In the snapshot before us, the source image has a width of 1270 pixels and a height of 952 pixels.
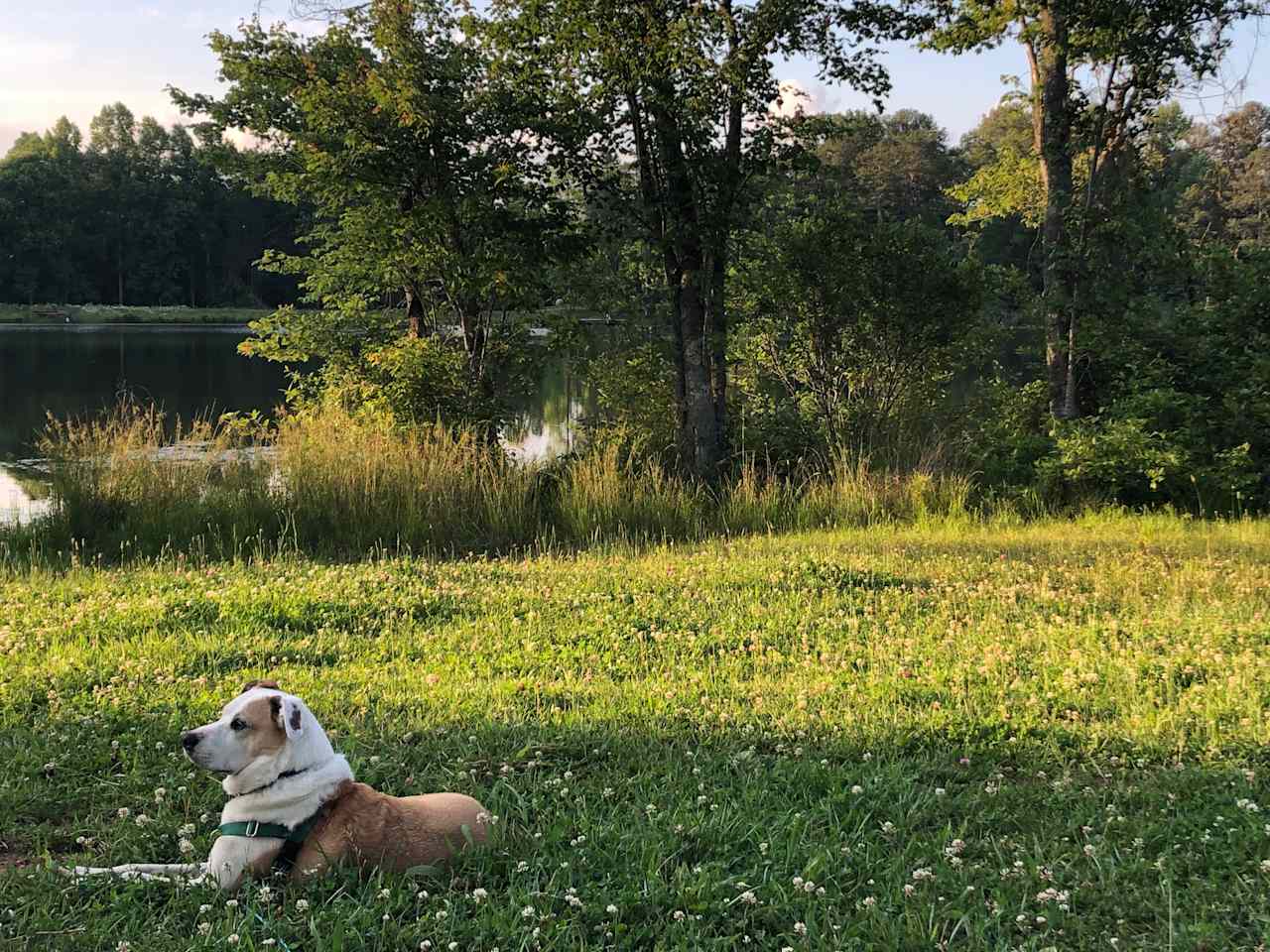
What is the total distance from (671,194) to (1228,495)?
748cm

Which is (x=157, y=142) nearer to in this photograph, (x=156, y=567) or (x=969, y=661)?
(x=156, y=567)

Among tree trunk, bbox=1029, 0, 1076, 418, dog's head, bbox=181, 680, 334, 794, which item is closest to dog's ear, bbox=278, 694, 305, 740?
dog's head, bbox=181, 680, 334, 794

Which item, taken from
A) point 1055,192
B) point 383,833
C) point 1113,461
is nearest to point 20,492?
point 383,833

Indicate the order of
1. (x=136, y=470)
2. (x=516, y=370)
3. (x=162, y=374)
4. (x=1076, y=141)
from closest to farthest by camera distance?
(x=136, y=470) → (x=1076, y=141) → (x=516, y=370) → (x=162, y=374)

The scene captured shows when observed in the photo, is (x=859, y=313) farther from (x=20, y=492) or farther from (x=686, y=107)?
(x=20, y=492)

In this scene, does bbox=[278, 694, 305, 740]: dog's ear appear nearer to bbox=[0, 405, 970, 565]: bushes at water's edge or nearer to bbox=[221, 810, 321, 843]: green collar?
bbox=[221, 810, 321, 843]: green collar

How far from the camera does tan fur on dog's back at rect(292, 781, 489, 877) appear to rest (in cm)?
304

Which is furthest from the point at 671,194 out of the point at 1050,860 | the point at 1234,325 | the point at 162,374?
the point at 162,374

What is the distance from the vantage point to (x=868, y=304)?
1249cm

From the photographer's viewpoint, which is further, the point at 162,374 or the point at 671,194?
the point at 162,374

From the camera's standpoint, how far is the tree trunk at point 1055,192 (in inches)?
465

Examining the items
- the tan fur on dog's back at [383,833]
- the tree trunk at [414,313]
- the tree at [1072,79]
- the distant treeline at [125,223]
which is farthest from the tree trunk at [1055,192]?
the distant treeline at [125,223]

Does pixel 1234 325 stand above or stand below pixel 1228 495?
above

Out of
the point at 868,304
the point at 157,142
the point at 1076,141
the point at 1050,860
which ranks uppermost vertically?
the point at 157,142
